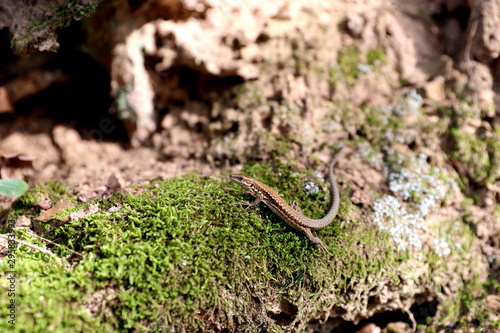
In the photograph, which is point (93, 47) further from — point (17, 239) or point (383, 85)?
point (383, 85)

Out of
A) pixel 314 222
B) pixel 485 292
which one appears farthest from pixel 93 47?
pixel 485 292

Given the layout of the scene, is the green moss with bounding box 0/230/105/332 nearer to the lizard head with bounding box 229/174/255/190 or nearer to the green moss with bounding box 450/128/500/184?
the lizard head with bounding box 229/174/255/190

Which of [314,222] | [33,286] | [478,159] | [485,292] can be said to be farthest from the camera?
[478,159]

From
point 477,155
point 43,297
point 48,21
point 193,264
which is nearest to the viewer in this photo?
point 43,297

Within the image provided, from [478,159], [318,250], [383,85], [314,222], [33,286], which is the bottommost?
[33,286]

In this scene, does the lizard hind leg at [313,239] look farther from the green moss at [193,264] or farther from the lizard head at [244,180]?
the lizard head at [244,180]

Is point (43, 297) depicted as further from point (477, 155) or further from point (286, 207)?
point (477, 155)

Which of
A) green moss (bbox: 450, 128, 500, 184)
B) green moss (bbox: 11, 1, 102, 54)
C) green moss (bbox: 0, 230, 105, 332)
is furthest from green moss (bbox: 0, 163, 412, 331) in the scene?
green moss (bbox: 11, 1, 102, 54)

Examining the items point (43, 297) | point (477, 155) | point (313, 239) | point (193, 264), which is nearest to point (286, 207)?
point (313, 239)
